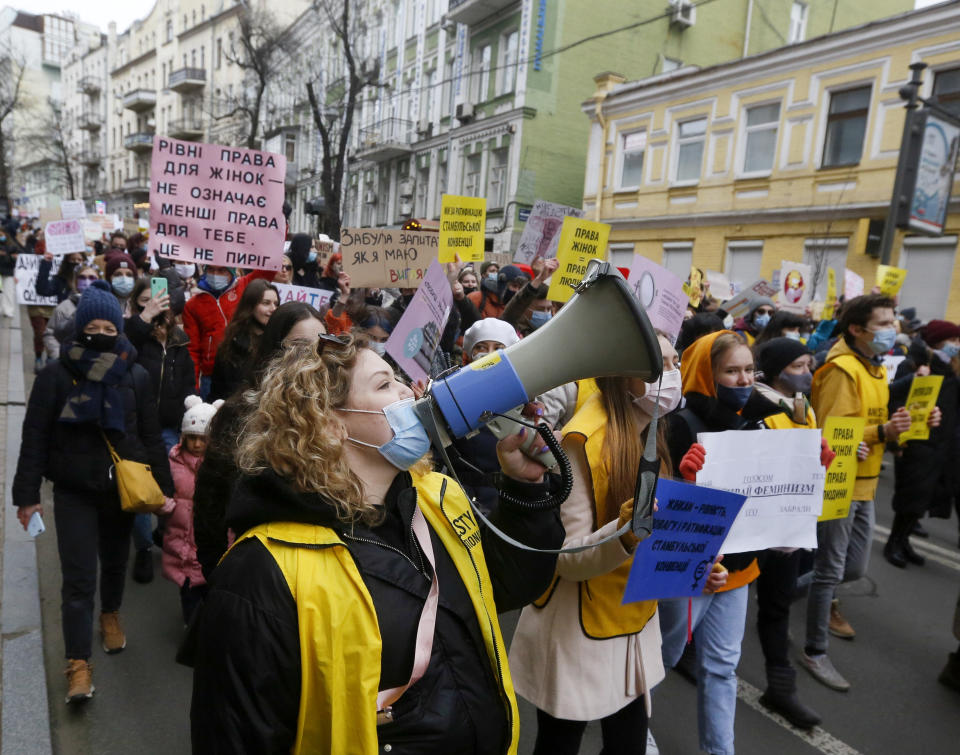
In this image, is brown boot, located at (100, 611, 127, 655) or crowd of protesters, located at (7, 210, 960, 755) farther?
brown boot, located at (100, 611, 127, 655)

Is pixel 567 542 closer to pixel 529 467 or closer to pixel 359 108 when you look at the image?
pixel 529 467

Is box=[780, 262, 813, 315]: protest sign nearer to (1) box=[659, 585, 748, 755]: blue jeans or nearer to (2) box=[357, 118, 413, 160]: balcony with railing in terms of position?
(1) box=[659, 585, 748, 755]: blue jeans

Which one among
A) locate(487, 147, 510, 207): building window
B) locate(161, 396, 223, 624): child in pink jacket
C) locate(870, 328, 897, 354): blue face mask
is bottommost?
locate(161, 396, 223, 624): child in pink jacket

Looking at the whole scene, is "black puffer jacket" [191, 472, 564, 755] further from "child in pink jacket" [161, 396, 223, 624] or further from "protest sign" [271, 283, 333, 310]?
"protest sign" [271, 283, 333, 310]

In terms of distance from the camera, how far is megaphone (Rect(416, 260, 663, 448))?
4.15 ft

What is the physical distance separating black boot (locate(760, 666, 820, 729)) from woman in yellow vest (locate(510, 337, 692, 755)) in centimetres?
136

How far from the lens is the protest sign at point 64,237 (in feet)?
31.0

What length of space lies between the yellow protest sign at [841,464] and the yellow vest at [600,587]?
166cm

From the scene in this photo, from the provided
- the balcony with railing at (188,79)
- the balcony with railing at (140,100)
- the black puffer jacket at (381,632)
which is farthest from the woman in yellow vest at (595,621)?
the balcony with railing at (140,100)

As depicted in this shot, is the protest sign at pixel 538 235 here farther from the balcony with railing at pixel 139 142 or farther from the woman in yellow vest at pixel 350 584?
the balcony with railing at pixel 139 142

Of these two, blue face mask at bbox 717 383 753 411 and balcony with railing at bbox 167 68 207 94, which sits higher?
balcony with railing at bbox 167 68 207 94

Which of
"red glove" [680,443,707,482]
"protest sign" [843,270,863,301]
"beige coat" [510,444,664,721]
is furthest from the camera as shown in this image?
"protest sign" [843,270,863,301]

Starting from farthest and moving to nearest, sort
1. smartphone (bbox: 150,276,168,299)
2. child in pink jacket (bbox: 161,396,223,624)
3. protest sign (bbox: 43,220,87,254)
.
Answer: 1. protest sign (bbox: 43,220,87,254)
2. smartphone (bbox: 150,276,168,299)
3. child in pink jacket (bbox: 161,396,223,624)

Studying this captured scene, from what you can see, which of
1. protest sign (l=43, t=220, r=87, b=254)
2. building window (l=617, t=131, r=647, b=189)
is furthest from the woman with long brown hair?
building window (l=617, t=131, r=647, b=189)
